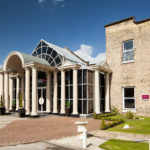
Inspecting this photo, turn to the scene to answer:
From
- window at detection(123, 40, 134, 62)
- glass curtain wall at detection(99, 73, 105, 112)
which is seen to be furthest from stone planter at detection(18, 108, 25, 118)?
window at detection(123, 40, 134, 62)

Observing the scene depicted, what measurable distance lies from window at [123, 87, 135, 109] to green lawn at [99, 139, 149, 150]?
36.5ft

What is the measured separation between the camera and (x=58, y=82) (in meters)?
19.7

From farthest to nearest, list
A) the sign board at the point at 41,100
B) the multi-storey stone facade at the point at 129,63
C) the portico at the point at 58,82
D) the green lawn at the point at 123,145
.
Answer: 1. the sign board at the point at 41,100
2. the multi-storey stone facade at the point at 129,63
3. the portico at the point at 58,82
4. the green lawn at the point at 123,145

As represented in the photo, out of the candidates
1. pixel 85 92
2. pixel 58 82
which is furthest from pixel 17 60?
pixel 85 92

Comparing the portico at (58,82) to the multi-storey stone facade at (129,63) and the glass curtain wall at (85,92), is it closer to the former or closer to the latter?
the glass curtain wall at (85,92)

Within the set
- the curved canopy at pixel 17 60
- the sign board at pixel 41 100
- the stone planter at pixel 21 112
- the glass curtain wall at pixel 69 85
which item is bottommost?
the stone planter at pixel 21 112

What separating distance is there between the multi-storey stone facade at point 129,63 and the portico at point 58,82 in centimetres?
136

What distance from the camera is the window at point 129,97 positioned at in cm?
1788

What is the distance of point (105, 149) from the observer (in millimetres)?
6676

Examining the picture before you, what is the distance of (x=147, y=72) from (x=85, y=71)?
7003mm

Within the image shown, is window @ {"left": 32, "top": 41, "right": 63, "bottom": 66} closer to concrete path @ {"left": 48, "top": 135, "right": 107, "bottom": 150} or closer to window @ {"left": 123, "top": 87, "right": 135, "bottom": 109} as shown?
window @ {"left": 123, "top": 87, "right": 135, "bottom": 109}

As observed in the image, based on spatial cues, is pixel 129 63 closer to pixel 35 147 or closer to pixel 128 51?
pixel 128 51

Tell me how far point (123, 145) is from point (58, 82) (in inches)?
→ 534

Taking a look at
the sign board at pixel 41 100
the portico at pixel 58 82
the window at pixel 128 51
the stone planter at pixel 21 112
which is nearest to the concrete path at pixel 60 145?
the portico at pixel 58 82
